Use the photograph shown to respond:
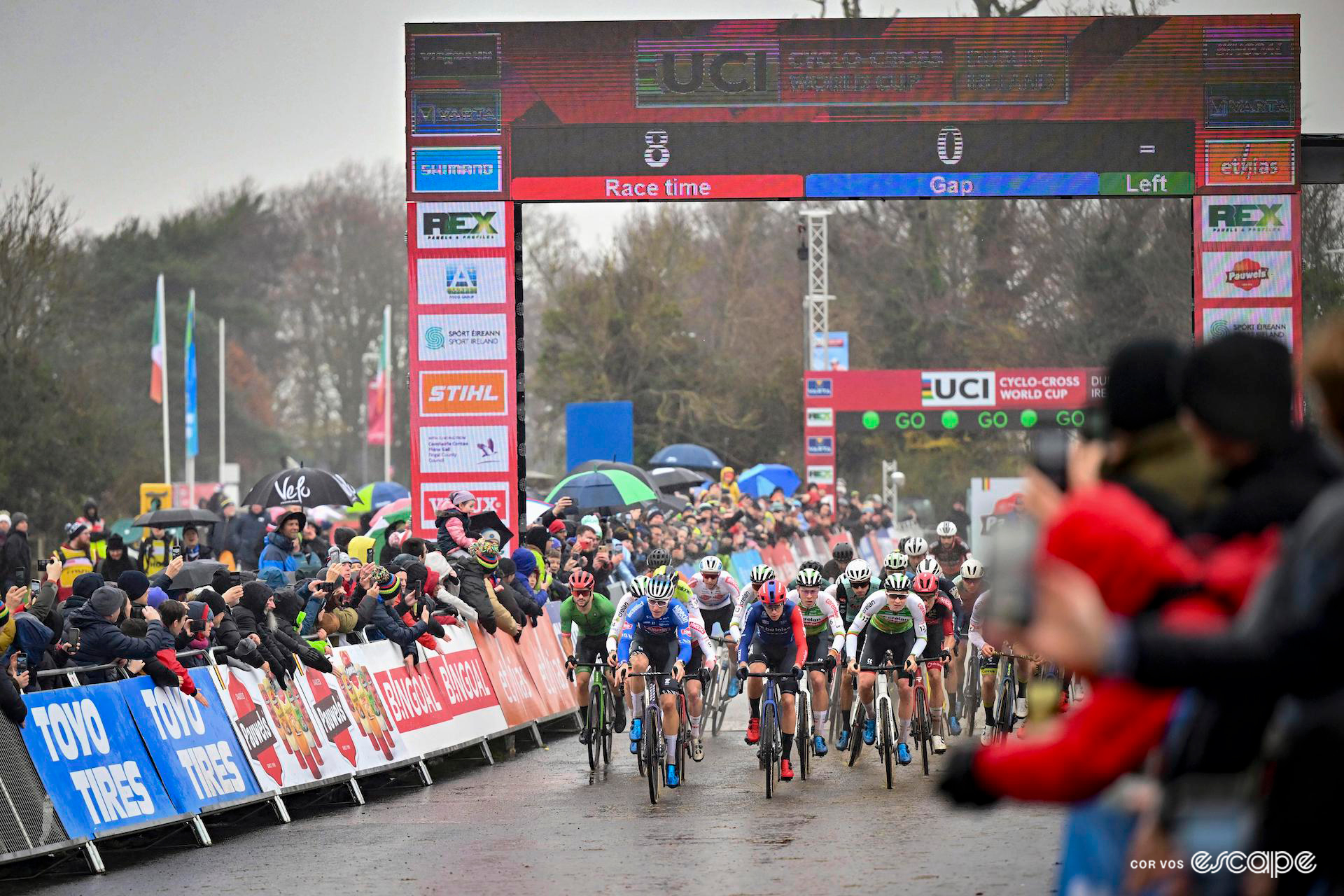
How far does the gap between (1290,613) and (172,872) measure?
8.65 meters

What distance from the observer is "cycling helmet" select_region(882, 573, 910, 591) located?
1479cm

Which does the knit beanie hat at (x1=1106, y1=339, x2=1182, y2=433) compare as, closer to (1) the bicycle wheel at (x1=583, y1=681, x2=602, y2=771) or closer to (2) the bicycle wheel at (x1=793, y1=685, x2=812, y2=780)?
(2) the bicycle wheel at (x1=793, y1=685, x2=812, y2=780)

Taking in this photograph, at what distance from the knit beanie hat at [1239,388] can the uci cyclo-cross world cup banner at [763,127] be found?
16.3 metres

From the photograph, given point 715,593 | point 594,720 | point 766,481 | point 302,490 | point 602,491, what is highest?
point 302,490

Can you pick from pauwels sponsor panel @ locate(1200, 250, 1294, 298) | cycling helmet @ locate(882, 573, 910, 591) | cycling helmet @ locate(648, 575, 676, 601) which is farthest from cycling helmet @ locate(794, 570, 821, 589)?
pauwels sponsor panel @ locate(1200, 250, 1294, 298)

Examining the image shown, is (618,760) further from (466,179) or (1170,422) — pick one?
(1170,422)

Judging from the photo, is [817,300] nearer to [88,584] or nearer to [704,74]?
[704,74]

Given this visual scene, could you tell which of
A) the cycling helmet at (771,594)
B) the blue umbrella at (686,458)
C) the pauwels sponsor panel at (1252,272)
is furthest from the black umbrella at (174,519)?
the blue umbrella at (686,458)

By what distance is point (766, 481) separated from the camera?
4006 centimetres

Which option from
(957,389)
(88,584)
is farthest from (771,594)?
(957,389)

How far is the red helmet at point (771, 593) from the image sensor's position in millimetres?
14336

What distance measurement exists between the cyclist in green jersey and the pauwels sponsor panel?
8.88 m

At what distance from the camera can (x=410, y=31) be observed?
20125mm

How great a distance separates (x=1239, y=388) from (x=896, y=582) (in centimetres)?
1125
